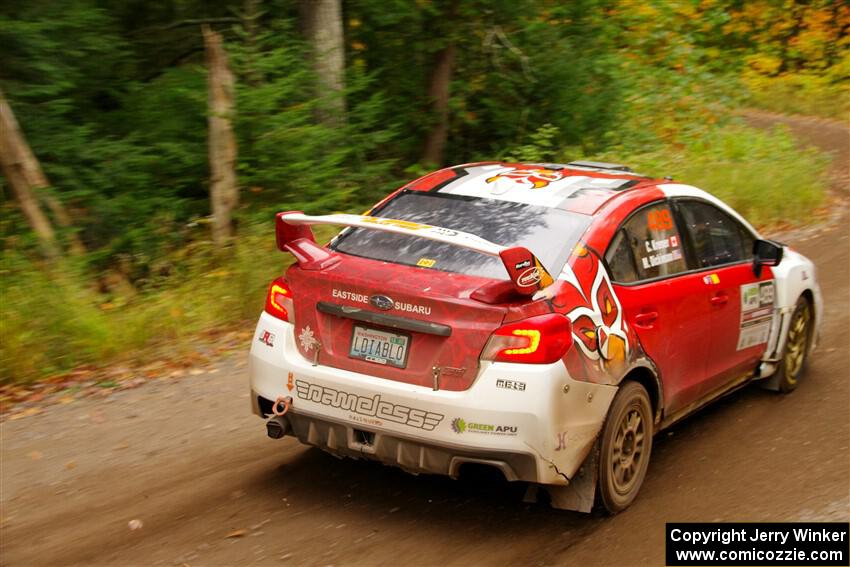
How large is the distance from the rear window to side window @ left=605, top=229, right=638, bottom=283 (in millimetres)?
209

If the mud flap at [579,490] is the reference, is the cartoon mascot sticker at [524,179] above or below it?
above

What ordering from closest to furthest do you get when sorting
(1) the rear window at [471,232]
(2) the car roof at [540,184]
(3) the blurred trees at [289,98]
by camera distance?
(1) the rear window at [471,232], (2) the car roof at [540,184], (3) the blurred trees at [289,98]

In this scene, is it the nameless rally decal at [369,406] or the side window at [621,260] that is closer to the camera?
the nameless rally decal at [369,406]

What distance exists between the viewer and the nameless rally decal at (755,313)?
264 inches

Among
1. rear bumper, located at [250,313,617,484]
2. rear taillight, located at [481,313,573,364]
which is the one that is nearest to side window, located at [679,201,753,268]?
rear bumper, located at [250,313,617,484]

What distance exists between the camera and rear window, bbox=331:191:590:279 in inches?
207

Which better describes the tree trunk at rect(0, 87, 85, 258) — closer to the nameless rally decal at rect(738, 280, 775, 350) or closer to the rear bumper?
the rear bumper

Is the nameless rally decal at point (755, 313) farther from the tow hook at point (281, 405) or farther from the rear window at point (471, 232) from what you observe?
the tow hook at point (281, 405)

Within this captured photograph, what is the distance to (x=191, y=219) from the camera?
1159 cm

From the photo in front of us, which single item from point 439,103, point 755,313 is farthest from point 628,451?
point 439,103

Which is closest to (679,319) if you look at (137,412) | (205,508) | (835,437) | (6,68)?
(835,437)

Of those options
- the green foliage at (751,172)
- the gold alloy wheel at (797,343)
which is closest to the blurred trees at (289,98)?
the green foliage at (751,172)

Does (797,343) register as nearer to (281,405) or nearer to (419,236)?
(419,236)

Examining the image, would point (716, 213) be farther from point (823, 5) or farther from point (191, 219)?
point (823, 5)
